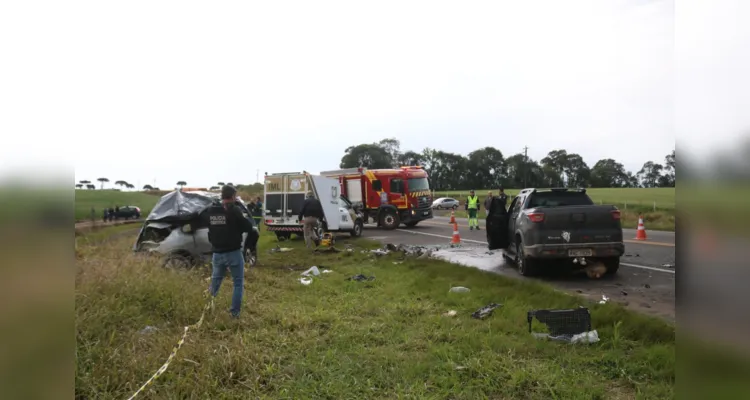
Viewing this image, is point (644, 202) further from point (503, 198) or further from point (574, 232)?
point (503, 198)

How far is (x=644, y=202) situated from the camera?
2.88 meters

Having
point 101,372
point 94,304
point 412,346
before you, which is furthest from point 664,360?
point 94,304

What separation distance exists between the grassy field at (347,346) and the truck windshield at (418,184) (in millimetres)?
14638

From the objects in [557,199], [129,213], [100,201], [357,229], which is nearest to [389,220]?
[357,229]

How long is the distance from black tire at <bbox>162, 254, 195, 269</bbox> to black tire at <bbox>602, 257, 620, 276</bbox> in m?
7.91

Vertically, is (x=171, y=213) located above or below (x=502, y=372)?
above

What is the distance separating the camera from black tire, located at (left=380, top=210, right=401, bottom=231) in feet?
71.9

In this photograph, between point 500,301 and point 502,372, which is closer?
point 502,372

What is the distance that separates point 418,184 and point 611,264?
1399 centimetres

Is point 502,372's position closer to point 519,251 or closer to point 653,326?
point 653,326

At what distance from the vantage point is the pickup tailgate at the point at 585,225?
317 inches

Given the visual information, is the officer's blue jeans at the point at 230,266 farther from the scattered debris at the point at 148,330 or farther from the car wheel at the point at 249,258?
the car wheel at the point at 249,258

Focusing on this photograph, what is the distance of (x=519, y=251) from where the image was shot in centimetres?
916
